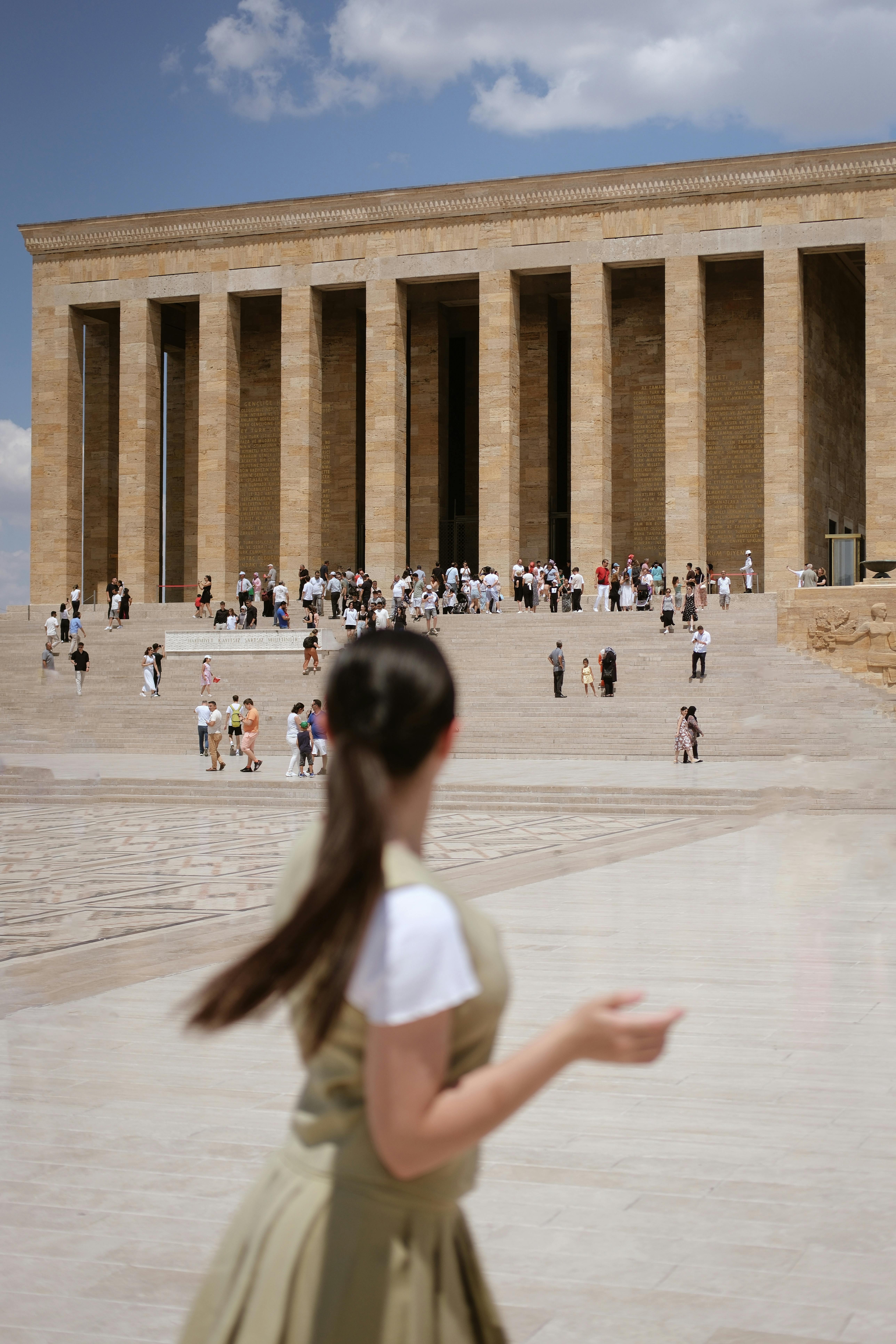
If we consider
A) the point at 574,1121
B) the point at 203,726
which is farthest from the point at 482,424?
the point at 574,1121

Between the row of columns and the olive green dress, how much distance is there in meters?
32.9

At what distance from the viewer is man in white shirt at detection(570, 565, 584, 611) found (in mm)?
30828

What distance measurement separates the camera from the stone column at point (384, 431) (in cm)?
3600

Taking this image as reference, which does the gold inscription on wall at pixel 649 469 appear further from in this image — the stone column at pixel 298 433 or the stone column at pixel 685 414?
the stone column at pixel 298 433

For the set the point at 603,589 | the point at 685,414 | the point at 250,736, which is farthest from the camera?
the point at 685,414

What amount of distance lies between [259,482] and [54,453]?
5395 millimetres

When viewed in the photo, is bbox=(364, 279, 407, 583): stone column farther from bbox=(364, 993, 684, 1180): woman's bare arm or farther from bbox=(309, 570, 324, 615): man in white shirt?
bbox=(364, 993, 684, 1180): woman's bare arm

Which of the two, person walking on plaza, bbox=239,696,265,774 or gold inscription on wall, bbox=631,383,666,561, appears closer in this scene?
person walking on plaza, bbox=239,696,265,774

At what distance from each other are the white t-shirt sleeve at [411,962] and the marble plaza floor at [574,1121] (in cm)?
159

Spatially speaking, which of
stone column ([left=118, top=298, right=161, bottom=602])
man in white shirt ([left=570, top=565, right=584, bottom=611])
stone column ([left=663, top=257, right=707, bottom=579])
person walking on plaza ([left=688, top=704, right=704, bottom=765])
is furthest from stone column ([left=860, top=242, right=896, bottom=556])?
stone column ([left=118, top=298, right=161, bottom=602])

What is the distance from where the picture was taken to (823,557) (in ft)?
119

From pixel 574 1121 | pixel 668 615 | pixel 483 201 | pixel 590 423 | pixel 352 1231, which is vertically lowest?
pixel 574 1121

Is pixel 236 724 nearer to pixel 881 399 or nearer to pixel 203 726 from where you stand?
pixel 203 726

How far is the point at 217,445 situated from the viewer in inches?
1465
